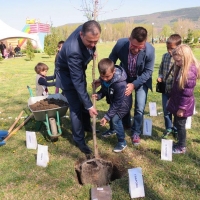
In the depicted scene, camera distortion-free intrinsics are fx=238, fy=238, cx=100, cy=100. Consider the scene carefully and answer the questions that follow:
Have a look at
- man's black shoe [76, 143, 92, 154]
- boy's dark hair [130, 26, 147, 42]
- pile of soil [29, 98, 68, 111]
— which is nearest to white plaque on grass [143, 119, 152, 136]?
man's black shoe [76, 143, 92, 154]

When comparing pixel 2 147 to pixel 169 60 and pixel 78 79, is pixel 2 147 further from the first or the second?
pixel 169 60

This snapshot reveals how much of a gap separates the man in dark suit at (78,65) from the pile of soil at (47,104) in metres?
0.46

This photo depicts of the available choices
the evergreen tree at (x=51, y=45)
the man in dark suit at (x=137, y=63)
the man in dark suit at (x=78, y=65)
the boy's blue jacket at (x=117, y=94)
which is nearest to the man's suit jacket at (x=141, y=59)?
the man in dark suit at (x=137, y=63)

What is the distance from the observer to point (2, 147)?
3705mm

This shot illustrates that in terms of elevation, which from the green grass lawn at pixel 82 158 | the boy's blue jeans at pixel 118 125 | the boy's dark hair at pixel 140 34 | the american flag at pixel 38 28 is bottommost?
the green grass lawn at pixel 82 158

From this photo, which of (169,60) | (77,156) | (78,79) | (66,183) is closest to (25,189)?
(66,183)

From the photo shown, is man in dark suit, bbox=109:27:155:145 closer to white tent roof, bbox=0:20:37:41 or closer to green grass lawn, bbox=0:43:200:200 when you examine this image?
green grass lawn, bbox=0:43:200:200

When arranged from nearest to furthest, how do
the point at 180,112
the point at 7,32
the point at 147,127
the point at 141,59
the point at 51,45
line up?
1. the point at 180,112
2. the point at 141,59
3. the point at 147,127
4. the point at 51,45
5. the point at 7,32

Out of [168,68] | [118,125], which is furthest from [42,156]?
[168,68]

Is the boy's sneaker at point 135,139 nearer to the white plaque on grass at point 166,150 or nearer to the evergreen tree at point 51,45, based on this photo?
the white plaque on grass at point 166,150

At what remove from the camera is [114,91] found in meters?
3.01

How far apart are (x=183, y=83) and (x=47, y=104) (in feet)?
6.71

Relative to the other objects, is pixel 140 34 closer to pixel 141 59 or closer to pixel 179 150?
pixel 141 59

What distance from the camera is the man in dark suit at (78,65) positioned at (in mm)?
2535
